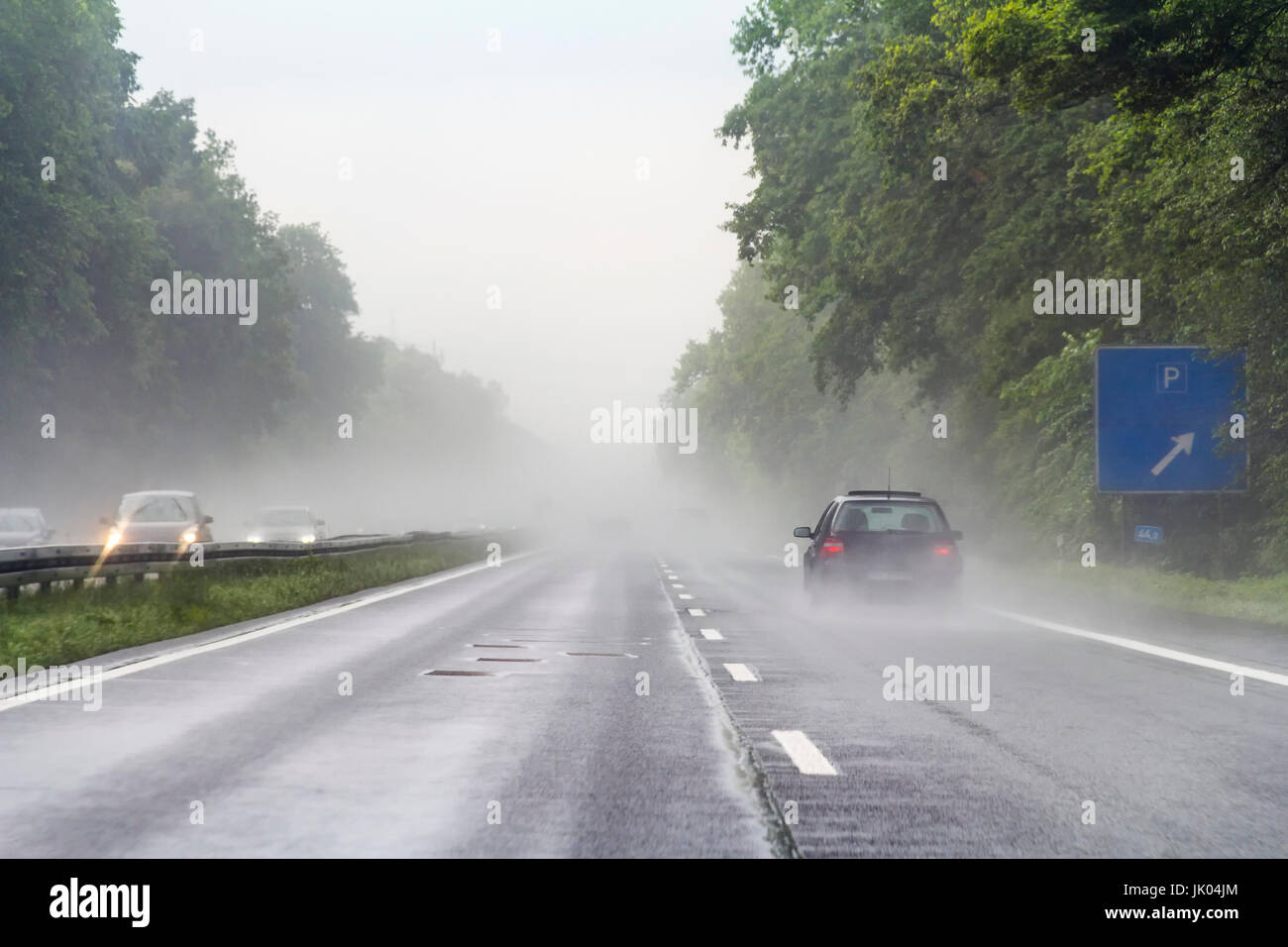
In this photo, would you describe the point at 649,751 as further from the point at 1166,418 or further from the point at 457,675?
the point at 1166,418

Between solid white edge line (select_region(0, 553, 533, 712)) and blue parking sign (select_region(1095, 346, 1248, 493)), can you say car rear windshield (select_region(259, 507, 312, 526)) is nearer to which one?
solid white edge line (select_region(0, 553, 533, 712))

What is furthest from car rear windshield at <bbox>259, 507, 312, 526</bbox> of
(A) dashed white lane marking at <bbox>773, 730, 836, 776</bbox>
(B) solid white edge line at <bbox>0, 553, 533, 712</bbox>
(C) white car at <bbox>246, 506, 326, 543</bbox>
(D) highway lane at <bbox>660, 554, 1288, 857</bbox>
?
(A) dashed white lane marking at <bbox>773, 730, 836, 776</bbox>

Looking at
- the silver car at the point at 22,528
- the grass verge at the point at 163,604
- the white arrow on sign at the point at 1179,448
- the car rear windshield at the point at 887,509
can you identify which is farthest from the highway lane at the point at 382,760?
the silver car at the point at 22,528

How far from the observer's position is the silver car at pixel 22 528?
27.5m

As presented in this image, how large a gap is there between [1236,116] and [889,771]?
42.2ft

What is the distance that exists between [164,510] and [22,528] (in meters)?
2.64

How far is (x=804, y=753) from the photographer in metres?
7.73

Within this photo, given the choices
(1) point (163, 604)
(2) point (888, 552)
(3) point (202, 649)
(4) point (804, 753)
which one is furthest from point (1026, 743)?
(2) point (888, 552)

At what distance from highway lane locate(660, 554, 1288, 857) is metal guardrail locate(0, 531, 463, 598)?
20.5 ft

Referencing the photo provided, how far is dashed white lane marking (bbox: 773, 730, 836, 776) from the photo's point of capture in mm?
7191

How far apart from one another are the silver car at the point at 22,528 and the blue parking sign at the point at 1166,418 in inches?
749

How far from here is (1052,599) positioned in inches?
880

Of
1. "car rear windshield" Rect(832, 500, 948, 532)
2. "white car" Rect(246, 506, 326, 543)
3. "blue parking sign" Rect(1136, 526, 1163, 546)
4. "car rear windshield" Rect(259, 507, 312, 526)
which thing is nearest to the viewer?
Answer: "car rear windshield" Rect(832, 500, 948, 532)
